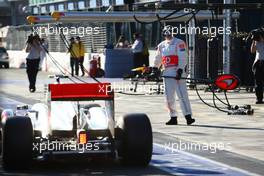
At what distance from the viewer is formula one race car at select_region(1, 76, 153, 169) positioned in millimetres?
9539

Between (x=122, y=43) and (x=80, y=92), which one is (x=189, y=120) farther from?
(x=122, y=43)

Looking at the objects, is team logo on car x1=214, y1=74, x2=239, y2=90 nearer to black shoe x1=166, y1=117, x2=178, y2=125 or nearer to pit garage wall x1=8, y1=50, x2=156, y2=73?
black shoe x1=166, y1=117, x2=178, y2=125

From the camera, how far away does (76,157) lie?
31.4 feet

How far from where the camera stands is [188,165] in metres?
10.3

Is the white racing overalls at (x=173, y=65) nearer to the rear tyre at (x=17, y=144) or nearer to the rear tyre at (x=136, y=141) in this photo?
the rear tyre at (x=136, y=141)

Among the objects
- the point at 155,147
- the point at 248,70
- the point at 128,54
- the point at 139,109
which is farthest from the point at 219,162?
the point at 128,54

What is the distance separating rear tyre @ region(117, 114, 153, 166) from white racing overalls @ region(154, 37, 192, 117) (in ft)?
15.0

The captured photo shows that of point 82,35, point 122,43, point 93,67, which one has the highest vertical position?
point 82,35

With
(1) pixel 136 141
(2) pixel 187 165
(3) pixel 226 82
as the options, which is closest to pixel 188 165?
(2) pixel 187 165

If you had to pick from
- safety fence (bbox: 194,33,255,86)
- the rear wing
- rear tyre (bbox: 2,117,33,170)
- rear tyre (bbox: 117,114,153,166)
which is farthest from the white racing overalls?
safety fence (bbox: 194,33,255,86)

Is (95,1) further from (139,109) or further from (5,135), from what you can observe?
(5,135)

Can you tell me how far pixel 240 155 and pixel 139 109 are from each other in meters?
7.15

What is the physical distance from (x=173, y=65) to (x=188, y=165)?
440 cm

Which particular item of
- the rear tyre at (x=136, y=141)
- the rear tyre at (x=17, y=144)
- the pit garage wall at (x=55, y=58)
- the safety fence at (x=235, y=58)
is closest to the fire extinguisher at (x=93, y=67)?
the pit garage wall at (x=55, y=58)
